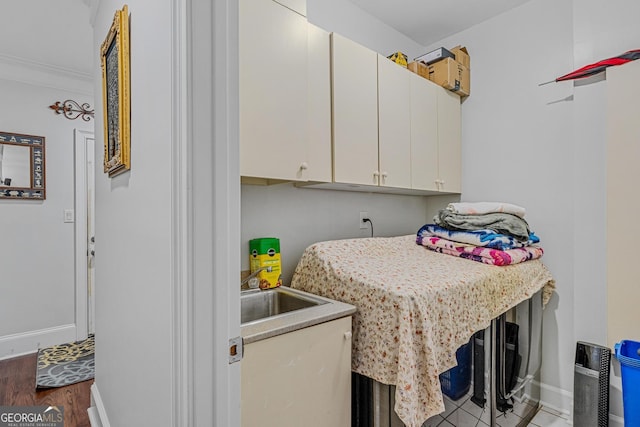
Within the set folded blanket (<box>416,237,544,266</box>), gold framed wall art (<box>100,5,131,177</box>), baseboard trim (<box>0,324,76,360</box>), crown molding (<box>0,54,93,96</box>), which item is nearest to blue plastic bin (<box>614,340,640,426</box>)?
folded blanket (<box>416,237,544,266</box>)

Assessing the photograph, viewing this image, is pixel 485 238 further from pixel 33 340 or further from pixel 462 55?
pixel 33 340

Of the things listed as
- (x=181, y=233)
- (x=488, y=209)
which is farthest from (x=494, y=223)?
(x=181, y=233)

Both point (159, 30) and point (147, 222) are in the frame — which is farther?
point (147, 222)

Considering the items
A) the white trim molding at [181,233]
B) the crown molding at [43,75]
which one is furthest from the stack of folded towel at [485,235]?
the crown molding at [43,75]

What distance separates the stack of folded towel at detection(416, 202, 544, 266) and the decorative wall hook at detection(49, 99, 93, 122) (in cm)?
329

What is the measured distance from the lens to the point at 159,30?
856 millimetres

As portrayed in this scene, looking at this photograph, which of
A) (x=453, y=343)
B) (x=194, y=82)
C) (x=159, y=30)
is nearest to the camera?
(x=194, y=82)

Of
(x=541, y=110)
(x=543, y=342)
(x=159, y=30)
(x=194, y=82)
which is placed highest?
(x=541, y=110)

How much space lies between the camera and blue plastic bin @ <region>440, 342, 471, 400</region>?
4.77 ft

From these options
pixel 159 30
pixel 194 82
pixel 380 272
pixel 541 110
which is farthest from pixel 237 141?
pixel 541 110

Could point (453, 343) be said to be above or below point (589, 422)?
above

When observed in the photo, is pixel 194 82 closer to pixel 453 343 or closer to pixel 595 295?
pixel 453 343

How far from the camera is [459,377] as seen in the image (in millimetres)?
1530

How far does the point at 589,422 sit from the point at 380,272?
4.82 ft
